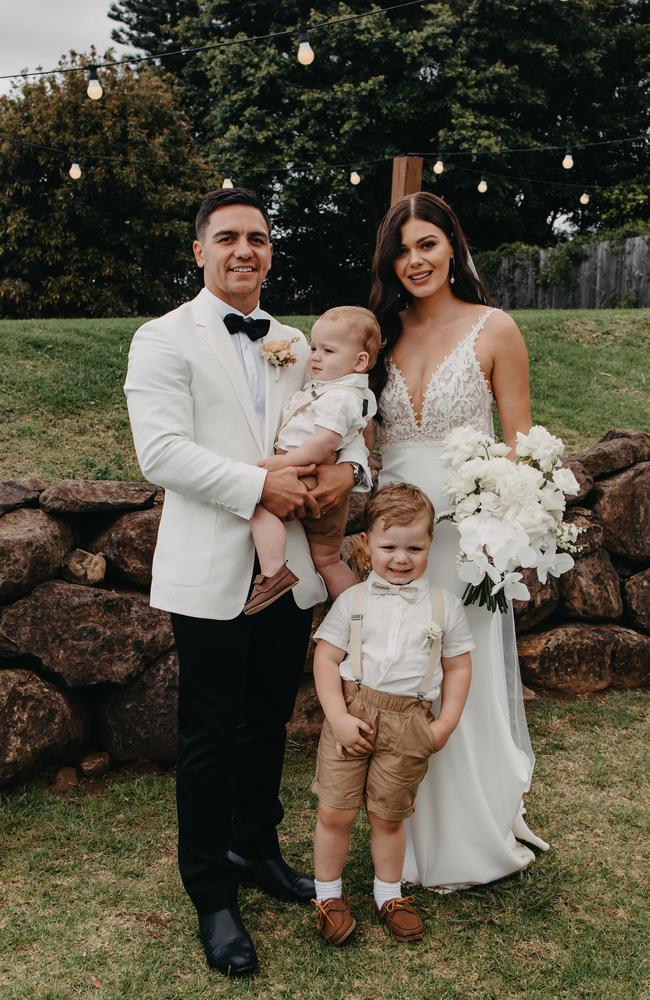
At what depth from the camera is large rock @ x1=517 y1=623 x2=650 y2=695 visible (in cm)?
502

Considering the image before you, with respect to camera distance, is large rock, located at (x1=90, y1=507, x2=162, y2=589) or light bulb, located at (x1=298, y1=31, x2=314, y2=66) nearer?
large rock, located at (x1=90, y1=507, x2=162, y2=589)

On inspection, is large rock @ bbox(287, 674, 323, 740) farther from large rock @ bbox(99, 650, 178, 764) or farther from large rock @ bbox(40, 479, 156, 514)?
large rock @ bbox(40, 479, 156, 514)

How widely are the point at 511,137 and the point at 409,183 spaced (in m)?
16.5

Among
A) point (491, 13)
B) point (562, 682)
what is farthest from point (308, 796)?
point (491, 13)

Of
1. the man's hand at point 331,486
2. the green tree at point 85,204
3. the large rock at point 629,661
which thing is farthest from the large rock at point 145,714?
the green tree at point 85,204

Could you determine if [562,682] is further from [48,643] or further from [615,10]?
[615,10]

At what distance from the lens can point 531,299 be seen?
19.2 metres

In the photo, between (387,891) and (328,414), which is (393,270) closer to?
(328,414)

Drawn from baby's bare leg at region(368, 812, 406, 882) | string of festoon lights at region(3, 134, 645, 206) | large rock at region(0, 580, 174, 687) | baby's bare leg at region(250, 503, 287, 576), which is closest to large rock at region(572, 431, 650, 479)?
large rock at region(0, 580, 174, 687)

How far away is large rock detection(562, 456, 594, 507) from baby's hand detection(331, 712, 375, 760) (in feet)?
9.35

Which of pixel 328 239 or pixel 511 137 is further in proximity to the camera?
pixel 328 239

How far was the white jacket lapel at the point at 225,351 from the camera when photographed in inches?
107

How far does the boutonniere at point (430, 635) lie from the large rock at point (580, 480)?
2630mm

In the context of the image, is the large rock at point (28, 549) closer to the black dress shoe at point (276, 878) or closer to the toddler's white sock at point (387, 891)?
the black dress shoe at point (276, 878)
